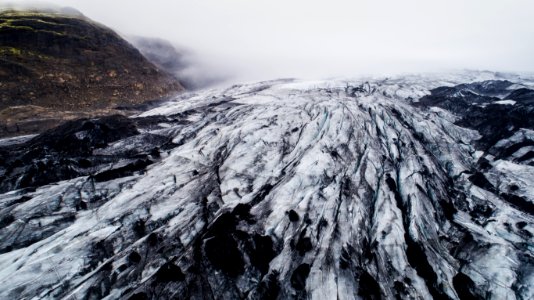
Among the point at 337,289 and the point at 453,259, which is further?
the point at 453,259

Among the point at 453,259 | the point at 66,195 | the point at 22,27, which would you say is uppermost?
the point at 22,27

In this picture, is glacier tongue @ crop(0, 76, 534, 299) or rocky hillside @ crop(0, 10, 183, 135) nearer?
glacier tongue @ crop(0, 76, 534, 299)

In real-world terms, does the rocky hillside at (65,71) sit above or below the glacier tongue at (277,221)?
above

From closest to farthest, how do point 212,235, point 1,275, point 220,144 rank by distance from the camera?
point 1,275
point 212,235
point 220,144

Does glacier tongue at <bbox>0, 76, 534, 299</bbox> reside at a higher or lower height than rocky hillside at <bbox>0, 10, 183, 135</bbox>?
lower

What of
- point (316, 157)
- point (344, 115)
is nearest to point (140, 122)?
point (316, 157)

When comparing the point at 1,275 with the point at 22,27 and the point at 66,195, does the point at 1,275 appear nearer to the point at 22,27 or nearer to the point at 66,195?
the point at 66,195
